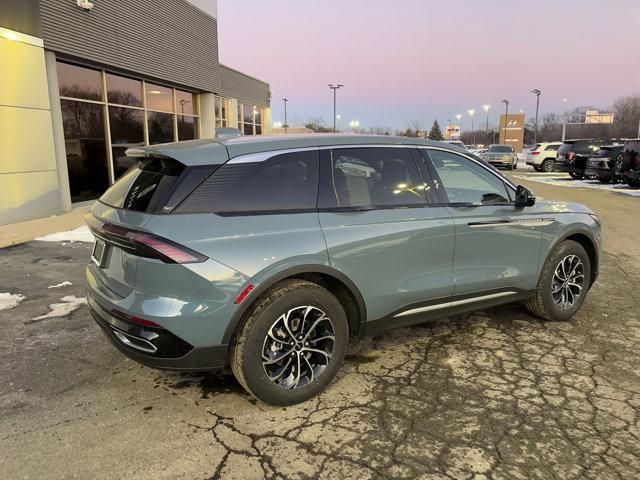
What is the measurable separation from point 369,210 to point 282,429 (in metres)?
1.52

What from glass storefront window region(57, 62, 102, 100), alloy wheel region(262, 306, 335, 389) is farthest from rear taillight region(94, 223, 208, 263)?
glass storefront window region(57, 62, 102, 100)

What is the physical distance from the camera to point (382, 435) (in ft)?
9.36

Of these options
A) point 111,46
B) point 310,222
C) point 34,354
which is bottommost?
point 34,354

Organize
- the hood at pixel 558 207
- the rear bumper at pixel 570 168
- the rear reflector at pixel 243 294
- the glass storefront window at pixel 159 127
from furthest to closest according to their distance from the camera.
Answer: the rear bumper at pixel 570 168 < the glass storefront window at pixel 159 127 < the hood at pixel 558 207 < the rear reflector at pixel 243 294

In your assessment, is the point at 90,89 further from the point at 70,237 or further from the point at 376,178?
the point at 376,178

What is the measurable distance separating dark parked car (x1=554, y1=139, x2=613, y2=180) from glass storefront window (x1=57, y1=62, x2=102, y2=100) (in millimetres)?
19486

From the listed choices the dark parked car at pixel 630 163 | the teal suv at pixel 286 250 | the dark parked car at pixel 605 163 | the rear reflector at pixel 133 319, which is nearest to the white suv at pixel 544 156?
the dark parked car at pixel 605 163

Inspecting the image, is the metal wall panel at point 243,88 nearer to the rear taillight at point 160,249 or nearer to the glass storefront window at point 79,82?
the glass storefront window at point 79,82

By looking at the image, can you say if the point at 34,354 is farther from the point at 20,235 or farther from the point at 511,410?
the point at 20,235

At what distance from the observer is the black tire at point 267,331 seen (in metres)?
2.96

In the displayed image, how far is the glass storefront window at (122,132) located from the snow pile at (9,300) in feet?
27.9

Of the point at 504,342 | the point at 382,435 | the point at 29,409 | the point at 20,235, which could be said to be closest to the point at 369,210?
the point at 382,435

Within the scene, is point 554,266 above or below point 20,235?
above

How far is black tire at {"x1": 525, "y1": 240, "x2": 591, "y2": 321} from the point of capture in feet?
14.6
